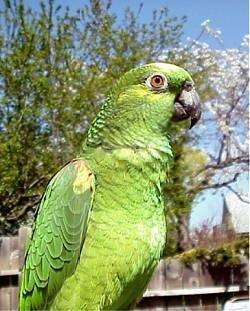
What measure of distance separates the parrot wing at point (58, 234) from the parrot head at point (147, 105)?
0.10m

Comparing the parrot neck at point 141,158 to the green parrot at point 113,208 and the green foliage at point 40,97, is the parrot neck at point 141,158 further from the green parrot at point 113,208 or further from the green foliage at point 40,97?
the green foliage at point 40,97

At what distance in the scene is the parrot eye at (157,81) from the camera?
1.35m

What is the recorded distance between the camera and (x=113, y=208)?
4.12ft

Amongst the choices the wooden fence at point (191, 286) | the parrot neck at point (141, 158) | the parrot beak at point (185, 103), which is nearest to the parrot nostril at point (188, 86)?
the parrot beak at point (185, 103)

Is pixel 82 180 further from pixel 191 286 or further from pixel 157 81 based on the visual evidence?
pixel 191 286

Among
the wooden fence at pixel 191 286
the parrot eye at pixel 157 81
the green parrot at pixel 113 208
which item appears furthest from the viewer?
the wooden fence at pixel 191 286

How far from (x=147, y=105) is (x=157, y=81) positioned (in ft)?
0.20

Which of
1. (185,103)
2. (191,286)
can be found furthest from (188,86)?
(191,286)

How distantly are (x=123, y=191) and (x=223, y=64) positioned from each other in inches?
305

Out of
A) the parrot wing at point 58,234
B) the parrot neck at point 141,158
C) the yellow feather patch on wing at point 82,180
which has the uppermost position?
the parrot neck at point 141,158

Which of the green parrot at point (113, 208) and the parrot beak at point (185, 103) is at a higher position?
the parrot beak at point (185, 103)

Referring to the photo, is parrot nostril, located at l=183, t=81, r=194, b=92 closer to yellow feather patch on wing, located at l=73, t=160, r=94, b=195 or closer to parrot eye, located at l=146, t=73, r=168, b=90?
parrot eye, located at l=146, t=73, r=168, b=90

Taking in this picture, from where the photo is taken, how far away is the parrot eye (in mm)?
1347

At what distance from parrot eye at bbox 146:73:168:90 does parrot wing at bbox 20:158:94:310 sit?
233 millimetres
